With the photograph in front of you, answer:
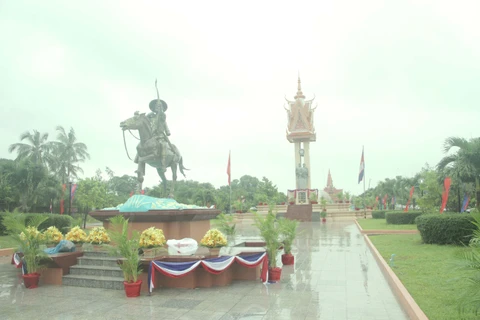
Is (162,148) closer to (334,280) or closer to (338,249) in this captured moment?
(334,280)

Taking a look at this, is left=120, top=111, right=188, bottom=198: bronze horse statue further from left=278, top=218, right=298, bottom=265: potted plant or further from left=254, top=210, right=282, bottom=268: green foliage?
left=254, top=210, right=282, bottom=268: green foliage

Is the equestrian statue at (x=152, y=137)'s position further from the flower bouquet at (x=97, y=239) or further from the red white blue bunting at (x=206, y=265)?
the red white blue bunting at (x=206, y=265)

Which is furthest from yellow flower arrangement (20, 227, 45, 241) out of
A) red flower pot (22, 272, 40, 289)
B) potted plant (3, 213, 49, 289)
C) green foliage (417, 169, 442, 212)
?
green foliage (417, 169, 442, 212)

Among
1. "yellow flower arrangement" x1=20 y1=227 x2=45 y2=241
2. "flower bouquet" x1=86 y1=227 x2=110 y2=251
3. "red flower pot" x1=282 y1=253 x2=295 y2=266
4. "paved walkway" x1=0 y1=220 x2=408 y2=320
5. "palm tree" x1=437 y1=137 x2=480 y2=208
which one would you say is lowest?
"paved walkway" x1=0 y1=220 x2=408 y2=320

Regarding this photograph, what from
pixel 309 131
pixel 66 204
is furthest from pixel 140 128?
pixel 309 131

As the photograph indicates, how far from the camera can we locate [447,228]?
1284cm

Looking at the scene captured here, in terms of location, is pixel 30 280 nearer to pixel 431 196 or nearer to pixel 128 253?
pixel 128 253

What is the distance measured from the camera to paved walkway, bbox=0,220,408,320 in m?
5.99

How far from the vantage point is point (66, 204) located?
Result: 31.9m

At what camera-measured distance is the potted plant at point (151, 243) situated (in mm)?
8047

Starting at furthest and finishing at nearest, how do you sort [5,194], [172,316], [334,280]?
1. [5,194]
2. [334,280]
3. [172,316]

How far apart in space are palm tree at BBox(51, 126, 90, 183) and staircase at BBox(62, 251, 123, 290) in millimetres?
32282

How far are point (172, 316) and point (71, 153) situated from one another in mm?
38066

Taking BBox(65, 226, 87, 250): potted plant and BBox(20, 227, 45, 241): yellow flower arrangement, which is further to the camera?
BBox(65, 226, 87, 250): potted plant
